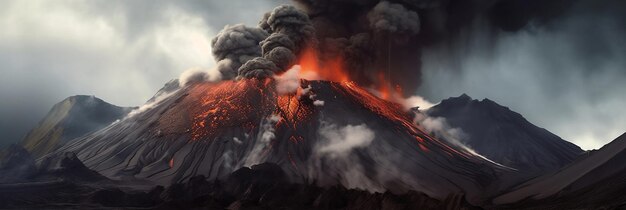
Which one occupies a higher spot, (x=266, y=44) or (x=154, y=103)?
(x=266, y=44)

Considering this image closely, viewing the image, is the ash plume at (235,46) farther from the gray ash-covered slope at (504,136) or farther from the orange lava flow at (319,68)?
the gray ash-covered slope at (504,136)

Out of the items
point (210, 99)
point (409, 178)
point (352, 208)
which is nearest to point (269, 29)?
point (210, 99)

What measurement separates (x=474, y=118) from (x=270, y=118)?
206 feet

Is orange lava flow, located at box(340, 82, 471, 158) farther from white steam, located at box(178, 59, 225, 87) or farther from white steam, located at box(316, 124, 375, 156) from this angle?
white steam, located at box(178, 59, 225, 87)

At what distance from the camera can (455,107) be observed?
136m

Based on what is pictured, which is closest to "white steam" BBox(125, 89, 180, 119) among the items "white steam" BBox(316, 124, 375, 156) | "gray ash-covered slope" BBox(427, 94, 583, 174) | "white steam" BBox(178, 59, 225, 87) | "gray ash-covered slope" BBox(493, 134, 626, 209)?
"white steam" BBox(178, 59, 225, 87)

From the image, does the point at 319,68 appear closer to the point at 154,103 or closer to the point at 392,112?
the point at 392,112

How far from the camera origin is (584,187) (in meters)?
45.3

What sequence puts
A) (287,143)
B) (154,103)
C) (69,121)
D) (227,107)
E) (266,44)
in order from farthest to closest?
(69,121)
(154,103)
(266,44)
(227,107)
(287,143)

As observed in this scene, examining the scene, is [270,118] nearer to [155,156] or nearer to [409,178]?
[155,156]

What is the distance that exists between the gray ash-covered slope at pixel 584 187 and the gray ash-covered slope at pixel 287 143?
6.87 m

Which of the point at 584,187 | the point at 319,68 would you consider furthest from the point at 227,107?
the point at 584,187

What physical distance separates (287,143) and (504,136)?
60960mm

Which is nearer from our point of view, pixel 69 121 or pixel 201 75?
pixel 201 75
